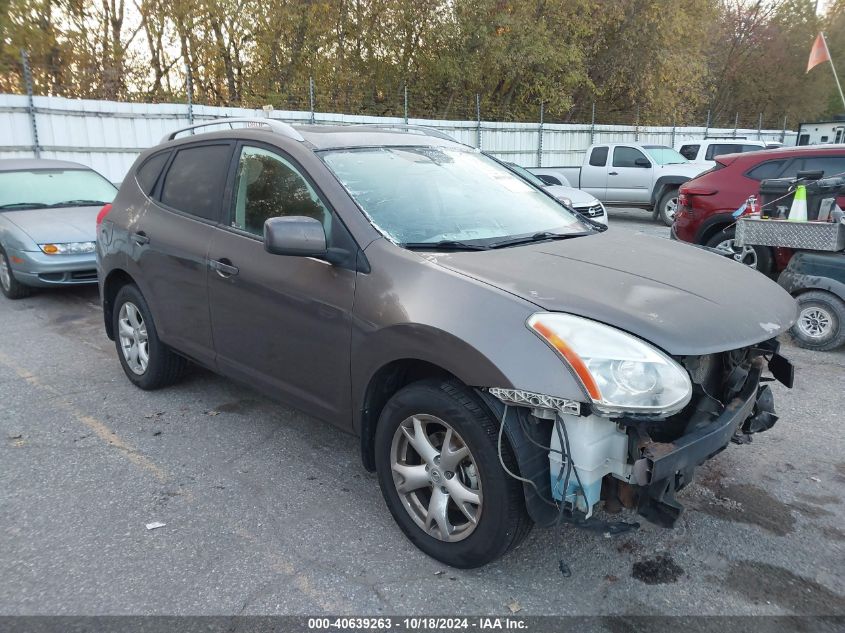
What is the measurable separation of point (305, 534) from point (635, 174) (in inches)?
546

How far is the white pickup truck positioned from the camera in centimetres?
1443

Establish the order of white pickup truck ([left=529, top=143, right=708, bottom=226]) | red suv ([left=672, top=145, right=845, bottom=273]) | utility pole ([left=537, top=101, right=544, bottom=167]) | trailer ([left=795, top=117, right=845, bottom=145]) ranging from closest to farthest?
red suv ([left=672, top=145, right=845, bottom=273]) < white pickup truck ([left=529, top=143, right=708, bottom=226]) < utility pole ([left=537, top=101, right=544, bottom=167]) < trailer ([left=795, top=117, right=845, bottom=145])

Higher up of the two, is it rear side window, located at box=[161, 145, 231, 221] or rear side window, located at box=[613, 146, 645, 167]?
rear side window, located at box=[161, 145, 231, 221]

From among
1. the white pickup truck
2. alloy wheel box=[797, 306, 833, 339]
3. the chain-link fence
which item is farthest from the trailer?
alloy wheel box=[797, 306, 833, 339]

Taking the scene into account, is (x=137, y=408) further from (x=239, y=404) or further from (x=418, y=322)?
(x=418, y=322)

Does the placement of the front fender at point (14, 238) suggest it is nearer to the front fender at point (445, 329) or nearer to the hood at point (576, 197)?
the front fender at point (445, 329)

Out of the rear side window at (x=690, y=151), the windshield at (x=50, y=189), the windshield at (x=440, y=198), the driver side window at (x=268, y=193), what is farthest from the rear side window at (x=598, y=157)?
the driver side window at (x=268, y=193)

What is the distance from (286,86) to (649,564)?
19040mm

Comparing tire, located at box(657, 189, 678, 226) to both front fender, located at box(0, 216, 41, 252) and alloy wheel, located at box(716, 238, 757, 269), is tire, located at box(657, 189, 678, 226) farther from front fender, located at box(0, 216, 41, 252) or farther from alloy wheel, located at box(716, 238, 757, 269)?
front fender, located at box(0, 216, 41, 252)

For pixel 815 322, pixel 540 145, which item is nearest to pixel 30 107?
pixel 815 322

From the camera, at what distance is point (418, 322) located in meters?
2.71

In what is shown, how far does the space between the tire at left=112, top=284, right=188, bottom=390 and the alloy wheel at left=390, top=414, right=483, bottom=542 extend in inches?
93.4

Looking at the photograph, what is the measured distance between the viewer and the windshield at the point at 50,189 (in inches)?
316

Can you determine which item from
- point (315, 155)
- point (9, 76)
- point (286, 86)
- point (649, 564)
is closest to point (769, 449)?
point (649, 564)
